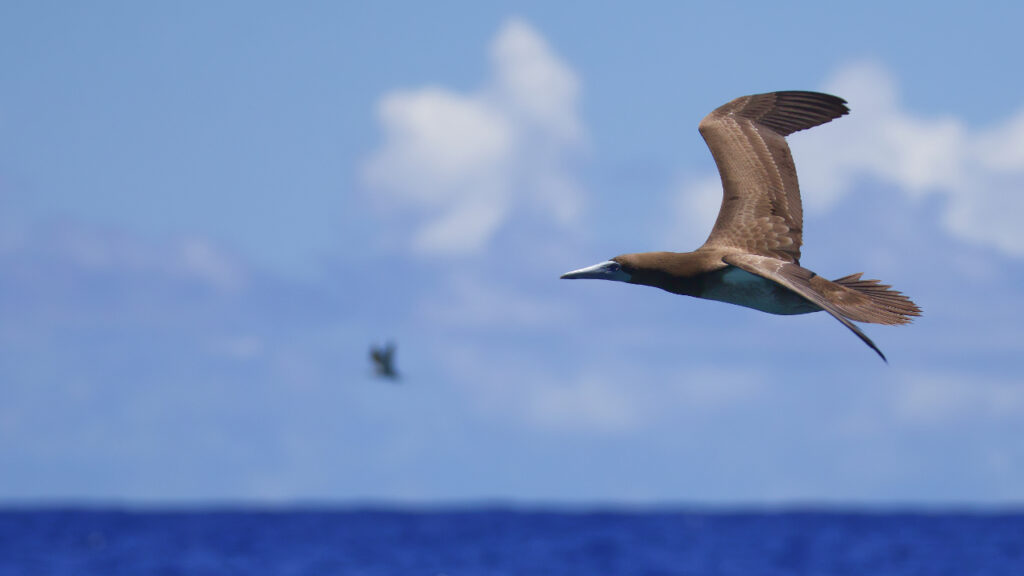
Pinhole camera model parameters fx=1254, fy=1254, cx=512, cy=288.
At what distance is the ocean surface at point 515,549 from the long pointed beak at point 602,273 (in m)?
36.7

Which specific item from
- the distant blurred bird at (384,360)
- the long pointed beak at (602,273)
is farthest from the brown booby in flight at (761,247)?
the distant blurred bird at (384,360)

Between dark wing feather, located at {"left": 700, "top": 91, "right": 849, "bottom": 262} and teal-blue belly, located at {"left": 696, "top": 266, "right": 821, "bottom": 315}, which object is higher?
dark wing feather, located at {"left": 700, "top": 91, "right": 849, "bottom": 262}

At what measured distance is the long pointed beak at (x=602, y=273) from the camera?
8809mm

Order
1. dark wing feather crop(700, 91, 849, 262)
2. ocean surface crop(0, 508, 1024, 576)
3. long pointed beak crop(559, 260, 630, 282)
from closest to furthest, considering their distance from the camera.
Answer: long pointed beak crop(559, 260, 630, 282) → dark wing feather crop(700, 91, 849, 262) → ocean surface crop(0, 508, 1024, 576)

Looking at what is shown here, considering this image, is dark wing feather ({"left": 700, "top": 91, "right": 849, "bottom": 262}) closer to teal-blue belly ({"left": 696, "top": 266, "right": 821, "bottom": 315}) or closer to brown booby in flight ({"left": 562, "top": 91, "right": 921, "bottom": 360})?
brown booby in flight ({"left": 562, "top": 91, "right": 921, "bottom": 360})

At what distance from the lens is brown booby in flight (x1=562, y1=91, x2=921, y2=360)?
892 centimetres

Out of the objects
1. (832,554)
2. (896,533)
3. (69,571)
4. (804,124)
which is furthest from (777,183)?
(896,533)

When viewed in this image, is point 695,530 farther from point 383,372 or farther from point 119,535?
point 383,372

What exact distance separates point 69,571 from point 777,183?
41087 mm

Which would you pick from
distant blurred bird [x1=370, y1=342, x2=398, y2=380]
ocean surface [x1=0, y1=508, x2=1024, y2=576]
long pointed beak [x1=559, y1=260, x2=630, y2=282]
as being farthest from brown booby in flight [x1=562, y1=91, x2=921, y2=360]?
ocean surface [x1=0, y1=508, x2=1024, y2=576]

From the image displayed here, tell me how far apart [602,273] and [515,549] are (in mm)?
49277

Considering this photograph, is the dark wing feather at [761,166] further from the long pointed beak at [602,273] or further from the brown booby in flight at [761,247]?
the long pointed beak at [602,273]

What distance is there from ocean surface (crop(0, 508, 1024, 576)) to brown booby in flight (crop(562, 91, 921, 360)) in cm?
3470

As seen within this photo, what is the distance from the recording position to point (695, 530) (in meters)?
75.2
